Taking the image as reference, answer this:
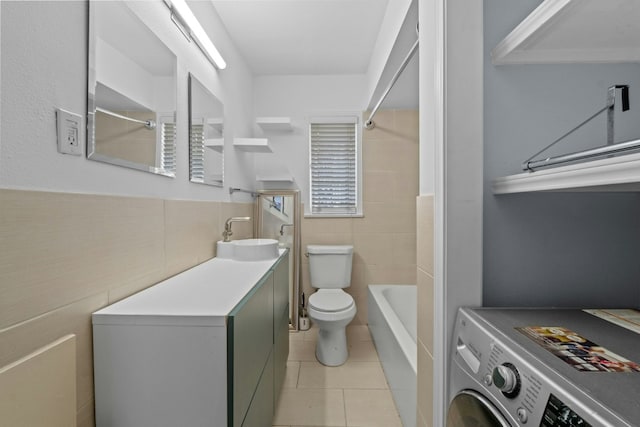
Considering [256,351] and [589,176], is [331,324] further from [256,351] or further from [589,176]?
[589,176]

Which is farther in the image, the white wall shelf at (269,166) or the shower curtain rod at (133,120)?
the white wall shelf at (269,166)

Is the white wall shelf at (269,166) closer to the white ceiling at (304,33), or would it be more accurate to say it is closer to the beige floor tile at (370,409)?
the white ceiling at (304,33)

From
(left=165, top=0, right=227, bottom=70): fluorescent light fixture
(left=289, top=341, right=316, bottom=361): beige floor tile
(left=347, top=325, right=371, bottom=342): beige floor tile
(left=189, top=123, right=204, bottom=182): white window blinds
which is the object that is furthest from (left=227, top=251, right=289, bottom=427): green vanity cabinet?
(left=165, top=0, right=227, bottom=70): fluorescent light fixture

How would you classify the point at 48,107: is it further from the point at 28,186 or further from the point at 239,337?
the point at 239,337

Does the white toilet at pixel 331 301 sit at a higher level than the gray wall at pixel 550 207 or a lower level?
lower

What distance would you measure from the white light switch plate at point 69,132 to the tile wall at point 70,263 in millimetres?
129

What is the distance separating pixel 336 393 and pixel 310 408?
0.22 metres

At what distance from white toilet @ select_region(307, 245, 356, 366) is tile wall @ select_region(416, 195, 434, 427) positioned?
1.00 metres

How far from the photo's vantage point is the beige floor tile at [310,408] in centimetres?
163

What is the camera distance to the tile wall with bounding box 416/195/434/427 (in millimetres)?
1054

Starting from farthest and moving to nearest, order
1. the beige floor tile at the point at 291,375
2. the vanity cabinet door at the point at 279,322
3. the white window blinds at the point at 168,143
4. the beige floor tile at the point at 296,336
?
the beige floor tile at the point at 296,336, the beige floor tile at the point at 291,375, the vanity cabinet door at the point at 279,322, the white window blinds at the point at 168,143

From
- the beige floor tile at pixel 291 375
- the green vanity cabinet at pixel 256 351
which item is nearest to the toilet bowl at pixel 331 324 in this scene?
the beige floor tile at pixel 291 375

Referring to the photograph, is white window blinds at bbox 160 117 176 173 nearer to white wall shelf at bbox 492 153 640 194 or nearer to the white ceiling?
the white ceiling

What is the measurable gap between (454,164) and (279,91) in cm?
244
